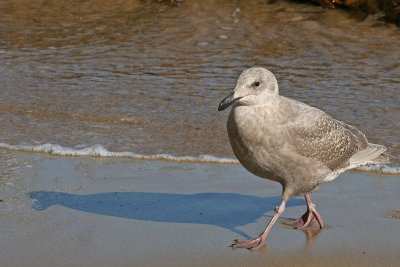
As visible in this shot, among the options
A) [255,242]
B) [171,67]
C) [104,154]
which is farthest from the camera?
[171,67]

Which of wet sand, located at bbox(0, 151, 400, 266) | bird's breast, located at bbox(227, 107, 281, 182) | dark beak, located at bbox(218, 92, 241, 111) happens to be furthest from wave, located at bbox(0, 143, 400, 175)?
dark beak, located at bbox(218, 92, 241, 111)

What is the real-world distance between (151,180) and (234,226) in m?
1.09

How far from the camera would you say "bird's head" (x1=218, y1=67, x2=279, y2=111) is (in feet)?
15.5

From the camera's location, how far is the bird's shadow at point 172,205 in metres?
5.20

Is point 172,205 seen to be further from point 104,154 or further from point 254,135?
point 104,154

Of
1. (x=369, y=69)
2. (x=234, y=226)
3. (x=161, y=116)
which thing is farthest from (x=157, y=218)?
(x=369, y=69)

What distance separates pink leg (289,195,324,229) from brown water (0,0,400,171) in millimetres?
1544

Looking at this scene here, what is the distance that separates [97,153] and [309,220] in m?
2.33

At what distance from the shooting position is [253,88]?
4.76 metres

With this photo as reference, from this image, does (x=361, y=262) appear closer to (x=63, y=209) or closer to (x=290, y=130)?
(x=290, y=130)

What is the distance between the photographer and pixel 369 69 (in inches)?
368

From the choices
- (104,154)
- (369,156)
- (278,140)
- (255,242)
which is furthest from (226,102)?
(104,154)

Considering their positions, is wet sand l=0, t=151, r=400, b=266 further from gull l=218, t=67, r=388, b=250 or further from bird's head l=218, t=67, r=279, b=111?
bird's head l=218, t=67, r=279, b=111

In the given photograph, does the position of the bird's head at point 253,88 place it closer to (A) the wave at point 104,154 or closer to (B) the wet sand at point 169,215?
(B) the wet sand at point 169,215
